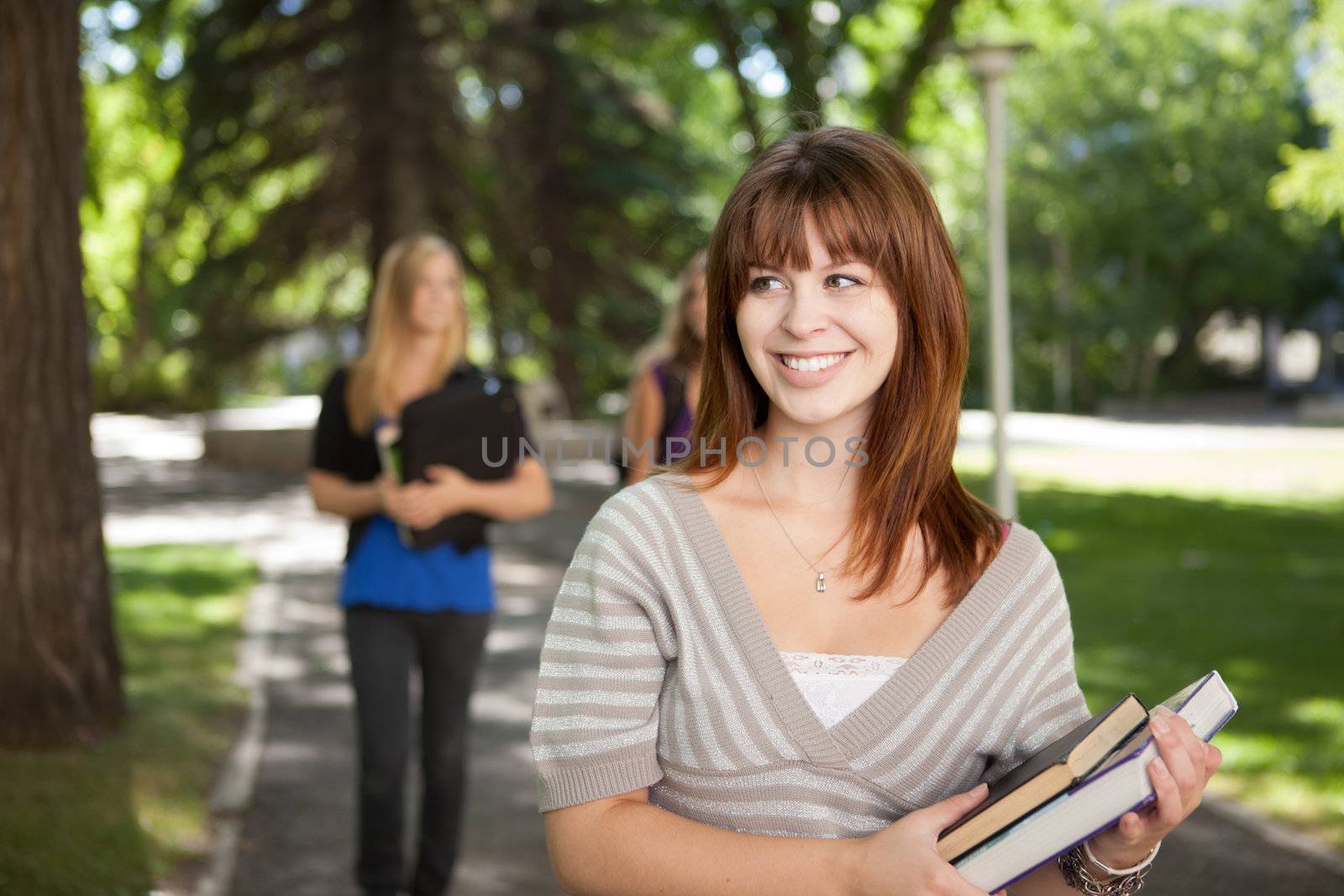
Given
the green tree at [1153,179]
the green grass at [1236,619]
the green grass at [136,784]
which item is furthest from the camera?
the green tree at [1153,179]

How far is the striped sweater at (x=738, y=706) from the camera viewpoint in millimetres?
1833

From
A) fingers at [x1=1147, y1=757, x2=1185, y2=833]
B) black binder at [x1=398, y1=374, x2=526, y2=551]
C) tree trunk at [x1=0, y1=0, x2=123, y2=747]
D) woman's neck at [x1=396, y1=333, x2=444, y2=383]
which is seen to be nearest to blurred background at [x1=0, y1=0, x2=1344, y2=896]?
tree trunk at [x1=0, y1=0, x2=123, y2=747]

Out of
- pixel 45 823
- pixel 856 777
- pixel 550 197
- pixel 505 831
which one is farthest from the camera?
pixel 550 197

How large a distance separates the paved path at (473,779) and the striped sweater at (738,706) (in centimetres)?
351

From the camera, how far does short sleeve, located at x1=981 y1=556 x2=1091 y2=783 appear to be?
6.22 ft

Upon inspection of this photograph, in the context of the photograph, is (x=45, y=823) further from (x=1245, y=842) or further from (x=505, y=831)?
(x=1245, y=842)

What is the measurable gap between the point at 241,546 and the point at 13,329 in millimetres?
8399

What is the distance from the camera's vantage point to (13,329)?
6.09 meters

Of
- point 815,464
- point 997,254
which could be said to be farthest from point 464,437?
point 997,254

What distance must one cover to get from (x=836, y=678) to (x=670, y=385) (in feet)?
11.1

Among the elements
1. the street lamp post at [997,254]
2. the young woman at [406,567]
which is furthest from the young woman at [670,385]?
Answer: the street lamp post at [997,254]

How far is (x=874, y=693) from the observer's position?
1851 mm

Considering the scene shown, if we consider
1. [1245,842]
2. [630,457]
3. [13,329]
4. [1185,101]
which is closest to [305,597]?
[13,329]

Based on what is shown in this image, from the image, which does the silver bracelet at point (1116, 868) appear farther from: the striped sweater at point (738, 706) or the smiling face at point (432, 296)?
the smiling face at point (432, 296)
